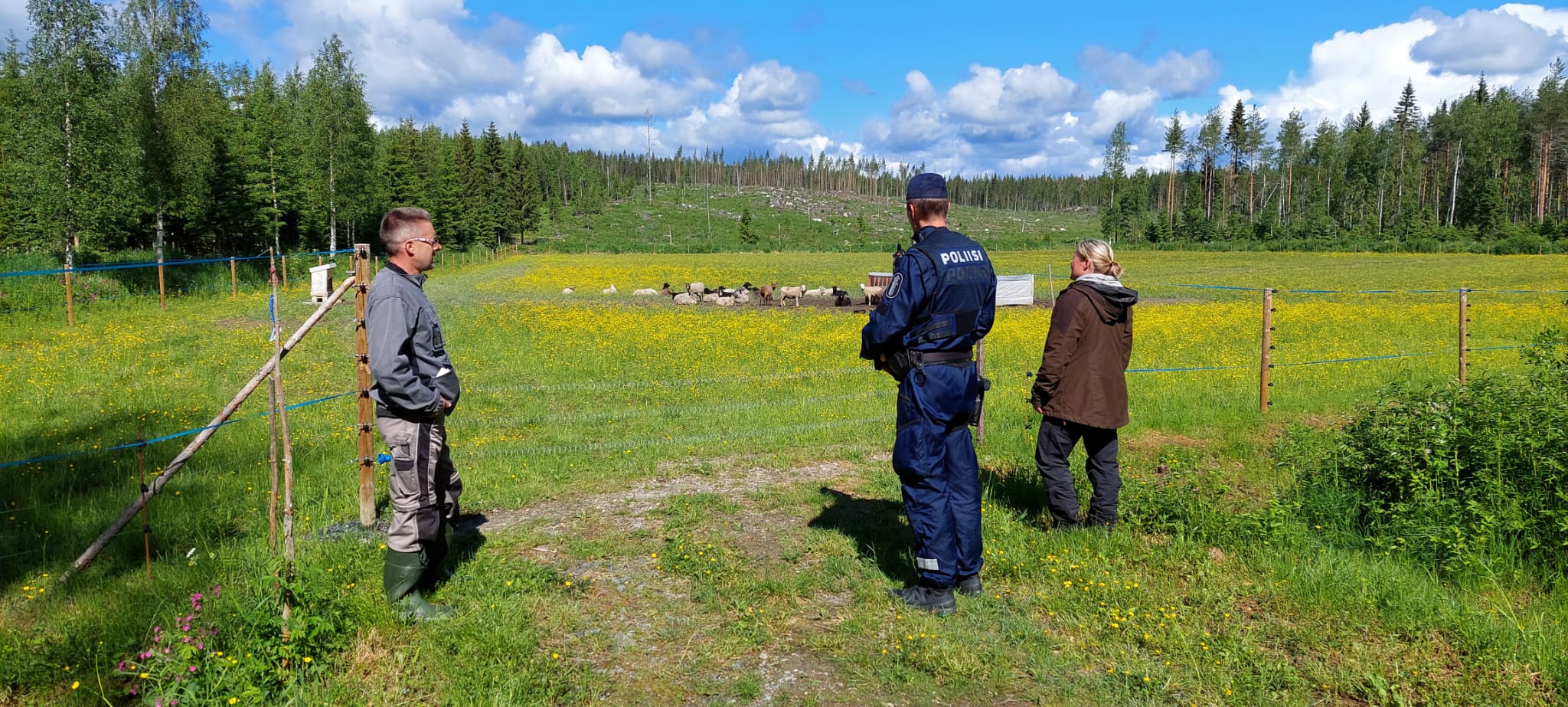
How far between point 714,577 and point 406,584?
1.80 metres

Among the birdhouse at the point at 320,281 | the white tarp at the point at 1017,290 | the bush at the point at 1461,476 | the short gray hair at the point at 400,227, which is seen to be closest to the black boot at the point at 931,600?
the bush at the point at 1461,476

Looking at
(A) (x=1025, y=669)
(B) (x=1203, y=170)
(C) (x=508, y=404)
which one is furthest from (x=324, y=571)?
(B) (x=1203, y=170)

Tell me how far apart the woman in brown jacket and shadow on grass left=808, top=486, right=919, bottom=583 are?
1.19 m

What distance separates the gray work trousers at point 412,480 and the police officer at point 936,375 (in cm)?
244

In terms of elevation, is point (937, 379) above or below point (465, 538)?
above

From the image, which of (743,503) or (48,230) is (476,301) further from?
(743,503)

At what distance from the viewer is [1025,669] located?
410 cm

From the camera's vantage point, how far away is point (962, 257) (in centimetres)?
461

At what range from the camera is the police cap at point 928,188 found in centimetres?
474

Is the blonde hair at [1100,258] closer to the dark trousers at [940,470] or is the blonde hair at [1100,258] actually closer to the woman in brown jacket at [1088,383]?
the woman in brown jacket at [1088,383]

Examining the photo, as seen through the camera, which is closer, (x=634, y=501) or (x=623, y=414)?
(x=634, y=501)

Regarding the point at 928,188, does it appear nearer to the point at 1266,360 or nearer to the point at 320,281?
the point at 1266,360

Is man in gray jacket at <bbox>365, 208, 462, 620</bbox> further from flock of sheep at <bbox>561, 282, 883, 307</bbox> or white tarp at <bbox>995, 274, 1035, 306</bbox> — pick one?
white tarp at <bbox>995, 274, 1035, 306</bbox>

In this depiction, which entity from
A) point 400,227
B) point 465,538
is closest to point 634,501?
point 465,538
